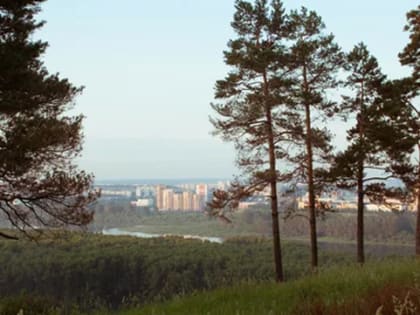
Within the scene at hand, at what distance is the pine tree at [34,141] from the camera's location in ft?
40.9

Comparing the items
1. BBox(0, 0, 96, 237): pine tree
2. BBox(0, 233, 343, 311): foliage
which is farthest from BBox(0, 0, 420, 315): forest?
BBox(0, 233, 343, 311): foliage

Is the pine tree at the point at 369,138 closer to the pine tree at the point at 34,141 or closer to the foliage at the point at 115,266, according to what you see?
the pine tree at the point at 34,141

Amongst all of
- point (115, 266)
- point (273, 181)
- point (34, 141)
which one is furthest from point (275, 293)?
point (115, 266)

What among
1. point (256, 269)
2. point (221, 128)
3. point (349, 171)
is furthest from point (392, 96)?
point (256, 269)

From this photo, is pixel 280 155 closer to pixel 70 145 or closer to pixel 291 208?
pixel 291 208

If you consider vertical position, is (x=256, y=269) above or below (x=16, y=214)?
below

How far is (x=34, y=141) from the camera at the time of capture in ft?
40.0

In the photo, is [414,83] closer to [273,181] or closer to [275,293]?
[273,181]

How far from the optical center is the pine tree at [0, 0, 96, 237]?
1248cm

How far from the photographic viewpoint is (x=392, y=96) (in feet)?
77.5

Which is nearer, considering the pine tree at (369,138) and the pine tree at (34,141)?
the pine tree at (34,141)

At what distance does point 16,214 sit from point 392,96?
1803 cm

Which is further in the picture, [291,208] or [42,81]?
[291,208]

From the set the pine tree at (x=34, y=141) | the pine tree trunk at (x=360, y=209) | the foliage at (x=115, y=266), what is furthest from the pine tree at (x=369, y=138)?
the foliage at (x=115, y=266)
